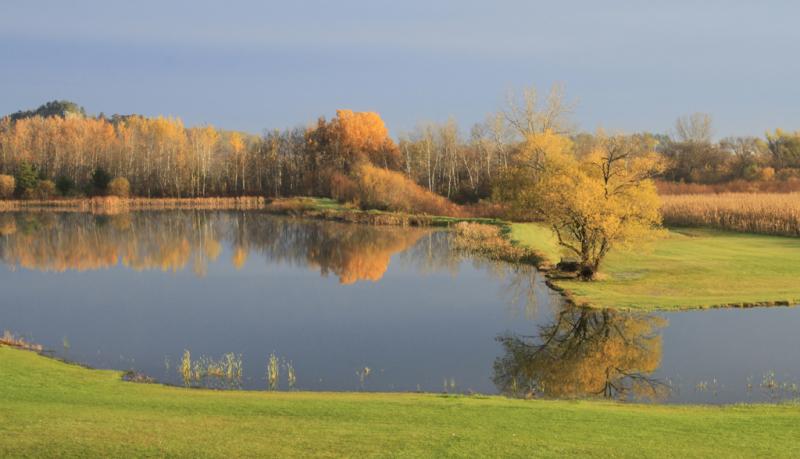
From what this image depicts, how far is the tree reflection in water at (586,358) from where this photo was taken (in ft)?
60.8

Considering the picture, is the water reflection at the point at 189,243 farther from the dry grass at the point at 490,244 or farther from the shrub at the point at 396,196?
the shrub at the point at 396,196

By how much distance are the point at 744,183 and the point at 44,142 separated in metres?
106

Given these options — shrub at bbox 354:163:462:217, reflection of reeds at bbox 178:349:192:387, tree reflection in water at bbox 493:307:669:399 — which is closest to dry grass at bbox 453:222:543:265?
shrub at bbox 354:163:462:217

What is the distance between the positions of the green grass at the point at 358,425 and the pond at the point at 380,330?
285 cm

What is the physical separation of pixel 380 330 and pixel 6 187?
8976cm

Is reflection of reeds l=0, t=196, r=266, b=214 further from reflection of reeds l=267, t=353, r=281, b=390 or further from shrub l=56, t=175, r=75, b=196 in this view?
reflection of reeds l=267, t=353, r=281, b=390

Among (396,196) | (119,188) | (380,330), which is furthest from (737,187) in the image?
(119,188)

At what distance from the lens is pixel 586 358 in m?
21.7

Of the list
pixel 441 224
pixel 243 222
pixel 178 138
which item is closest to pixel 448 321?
pixel 441 224

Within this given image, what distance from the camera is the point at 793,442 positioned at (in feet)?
36.9

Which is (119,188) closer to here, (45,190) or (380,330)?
(45,190)

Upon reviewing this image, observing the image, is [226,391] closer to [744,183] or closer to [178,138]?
[744,183]

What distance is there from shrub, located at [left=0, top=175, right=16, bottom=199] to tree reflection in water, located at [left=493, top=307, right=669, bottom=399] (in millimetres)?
91628

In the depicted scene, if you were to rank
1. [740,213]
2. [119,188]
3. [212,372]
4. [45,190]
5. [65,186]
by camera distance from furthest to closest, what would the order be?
[119,188] < [65,186] < [45,190] < [740,213] < [212,372]
